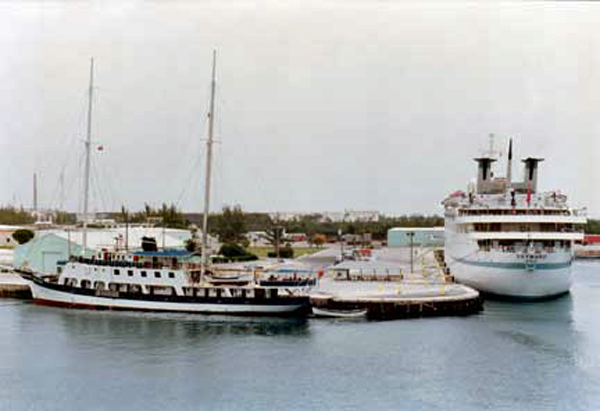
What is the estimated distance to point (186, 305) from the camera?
46.2 metres

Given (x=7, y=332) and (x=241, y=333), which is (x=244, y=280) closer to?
(x=241, y=333)

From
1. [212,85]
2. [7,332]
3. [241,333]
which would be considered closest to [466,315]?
[241,333]

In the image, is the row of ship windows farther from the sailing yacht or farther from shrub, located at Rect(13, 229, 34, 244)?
shrub, located at Rect(13, 229, 34, 244)

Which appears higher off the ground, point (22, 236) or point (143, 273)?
point (22, 236)

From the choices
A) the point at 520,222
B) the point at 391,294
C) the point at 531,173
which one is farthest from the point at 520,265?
the point at 531,173

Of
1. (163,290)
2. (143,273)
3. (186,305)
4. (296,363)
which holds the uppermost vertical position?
(143,273)

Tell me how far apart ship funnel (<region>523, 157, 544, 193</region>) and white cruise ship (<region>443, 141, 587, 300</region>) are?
35.3ft

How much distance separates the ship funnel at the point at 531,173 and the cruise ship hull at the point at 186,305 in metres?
35.8

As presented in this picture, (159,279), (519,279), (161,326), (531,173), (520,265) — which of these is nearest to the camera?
(161,326)

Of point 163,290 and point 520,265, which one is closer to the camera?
point 163,290

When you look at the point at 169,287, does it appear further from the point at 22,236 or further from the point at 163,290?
the point at 22,236

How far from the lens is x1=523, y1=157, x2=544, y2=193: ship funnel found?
227 ft

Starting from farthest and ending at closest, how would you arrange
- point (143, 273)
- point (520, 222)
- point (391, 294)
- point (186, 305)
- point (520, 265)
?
point (520, 222), point (520, 265), point (143, 273), point (391, 294), point (186, 305)

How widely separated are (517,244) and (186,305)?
2654 centimetres
